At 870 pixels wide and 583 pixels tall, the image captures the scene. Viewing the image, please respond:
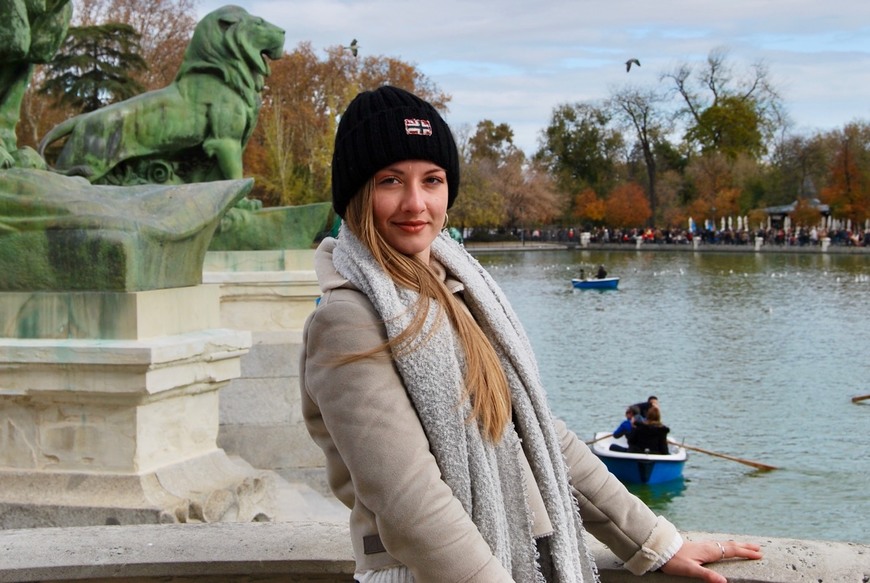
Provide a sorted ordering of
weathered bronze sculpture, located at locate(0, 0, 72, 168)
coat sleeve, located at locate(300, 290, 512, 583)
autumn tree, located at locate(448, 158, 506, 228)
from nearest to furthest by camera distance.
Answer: coat sleeve, located at locate(300, 290, 512, 583) → weathered bronze sculpture, located at locate(0, 0, 72, 168) → autumn tree, located at locate(448, 158, 506, 228)

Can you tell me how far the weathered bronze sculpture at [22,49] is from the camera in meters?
4.83

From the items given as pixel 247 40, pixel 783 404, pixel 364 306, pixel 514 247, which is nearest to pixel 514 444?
pixel 364 306

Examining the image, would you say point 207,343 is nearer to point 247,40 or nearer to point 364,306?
point 364,306

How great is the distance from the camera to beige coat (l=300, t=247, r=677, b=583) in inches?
80.0

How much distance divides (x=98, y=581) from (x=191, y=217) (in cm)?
198

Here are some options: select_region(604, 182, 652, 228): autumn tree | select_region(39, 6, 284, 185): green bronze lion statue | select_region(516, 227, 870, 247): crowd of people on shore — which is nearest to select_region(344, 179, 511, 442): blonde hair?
select_region(39, 6, 284, 185): green bronze lion statue

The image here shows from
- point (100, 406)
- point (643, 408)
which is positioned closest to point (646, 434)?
point (643, 408)

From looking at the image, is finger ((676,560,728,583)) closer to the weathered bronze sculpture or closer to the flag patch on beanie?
the flag patch on beanie

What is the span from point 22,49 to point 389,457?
140 inches

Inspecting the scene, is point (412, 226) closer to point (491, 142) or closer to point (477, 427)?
point (477, 427)

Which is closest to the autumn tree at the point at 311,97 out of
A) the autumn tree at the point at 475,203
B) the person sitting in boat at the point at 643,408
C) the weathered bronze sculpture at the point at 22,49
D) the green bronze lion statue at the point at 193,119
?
the autumn tree at the point at 475,203

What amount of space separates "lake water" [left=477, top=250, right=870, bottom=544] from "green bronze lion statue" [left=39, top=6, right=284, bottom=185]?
20.0 feet

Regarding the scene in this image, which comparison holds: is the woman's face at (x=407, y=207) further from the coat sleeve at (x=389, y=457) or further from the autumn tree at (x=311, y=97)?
the autumn tree at (x=311, y=97)

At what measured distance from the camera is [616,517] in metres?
2.53
